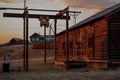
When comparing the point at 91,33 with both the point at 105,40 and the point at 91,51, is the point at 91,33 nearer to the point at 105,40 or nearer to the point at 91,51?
the point at 91,51

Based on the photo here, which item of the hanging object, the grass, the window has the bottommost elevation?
the grass

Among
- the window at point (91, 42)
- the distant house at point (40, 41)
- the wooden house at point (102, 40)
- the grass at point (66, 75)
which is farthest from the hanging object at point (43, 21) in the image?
the distant house at point (40, 41)

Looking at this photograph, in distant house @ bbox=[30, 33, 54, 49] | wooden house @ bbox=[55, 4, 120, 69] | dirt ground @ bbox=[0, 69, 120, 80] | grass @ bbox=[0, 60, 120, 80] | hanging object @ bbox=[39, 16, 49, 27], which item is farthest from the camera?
distant house @ bbox=[30, 33, 54, 49]

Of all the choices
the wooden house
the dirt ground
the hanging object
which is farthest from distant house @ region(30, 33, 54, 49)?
the dirt ground

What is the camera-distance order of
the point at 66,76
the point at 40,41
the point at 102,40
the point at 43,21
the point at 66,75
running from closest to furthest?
the point at 66,76 < the point at 66,75 < the point at 102,40 < the point at 43,21 < the point at 40,41

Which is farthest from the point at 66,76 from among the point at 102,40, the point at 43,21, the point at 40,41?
the point at 40,41

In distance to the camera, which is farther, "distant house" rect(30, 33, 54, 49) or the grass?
"distant house" rect(30, 33, 54, 49)

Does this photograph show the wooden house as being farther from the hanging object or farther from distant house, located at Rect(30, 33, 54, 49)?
distant house, located at Rect(30, 33, 54, 49)

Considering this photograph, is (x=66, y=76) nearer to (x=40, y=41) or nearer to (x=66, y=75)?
(x=66, y=75)

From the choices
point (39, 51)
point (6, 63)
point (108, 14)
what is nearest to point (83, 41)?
point (108, 14)

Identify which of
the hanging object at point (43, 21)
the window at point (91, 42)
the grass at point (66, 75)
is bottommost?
the grass at point (66, 75)

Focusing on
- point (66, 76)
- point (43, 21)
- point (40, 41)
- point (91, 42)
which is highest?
point (40, 41)

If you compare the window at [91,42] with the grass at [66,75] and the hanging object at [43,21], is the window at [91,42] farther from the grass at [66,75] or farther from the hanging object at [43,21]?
the grass at [66,75]

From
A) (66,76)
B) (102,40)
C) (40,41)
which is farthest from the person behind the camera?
(40,41)
